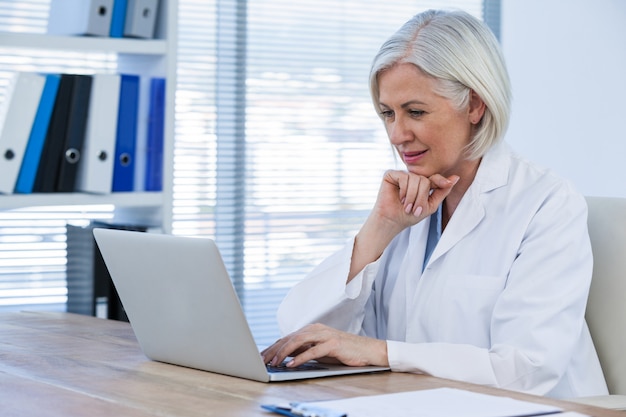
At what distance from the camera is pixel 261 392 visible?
1.33 m

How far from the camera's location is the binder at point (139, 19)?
8.60 ft

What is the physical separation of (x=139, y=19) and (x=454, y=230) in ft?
3.85

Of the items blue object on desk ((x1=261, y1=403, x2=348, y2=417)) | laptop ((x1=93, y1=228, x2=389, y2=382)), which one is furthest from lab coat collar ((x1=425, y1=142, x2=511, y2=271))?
blue object on desk ((x1=261, y1=403, x2=348, y2=417))

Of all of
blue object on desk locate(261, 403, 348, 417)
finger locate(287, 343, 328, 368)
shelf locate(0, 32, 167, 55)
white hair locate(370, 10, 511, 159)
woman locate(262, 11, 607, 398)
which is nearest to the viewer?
blue object on desk locate(261, 403, 348, 417)

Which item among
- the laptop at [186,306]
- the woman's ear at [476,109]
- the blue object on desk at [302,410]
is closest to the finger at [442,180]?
the woman's ear at [476,109]

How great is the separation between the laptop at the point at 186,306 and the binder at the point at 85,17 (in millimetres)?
1121

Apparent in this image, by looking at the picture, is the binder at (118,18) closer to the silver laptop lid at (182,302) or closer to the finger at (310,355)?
the silver laptop lid at (182,302)

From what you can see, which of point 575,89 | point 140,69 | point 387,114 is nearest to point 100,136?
point 140,69

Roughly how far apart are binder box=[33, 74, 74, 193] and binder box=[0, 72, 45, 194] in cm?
5

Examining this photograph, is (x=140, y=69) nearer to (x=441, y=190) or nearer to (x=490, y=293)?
(x=441, y=190)

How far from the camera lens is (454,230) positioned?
190cm

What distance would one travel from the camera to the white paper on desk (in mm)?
1155

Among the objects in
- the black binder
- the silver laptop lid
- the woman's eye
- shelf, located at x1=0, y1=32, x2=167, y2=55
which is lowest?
the black binder

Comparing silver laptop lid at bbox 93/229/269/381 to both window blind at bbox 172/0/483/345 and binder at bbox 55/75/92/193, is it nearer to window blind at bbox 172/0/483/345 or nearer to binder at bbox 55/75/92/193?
binder at bbox 55/75/92/193
